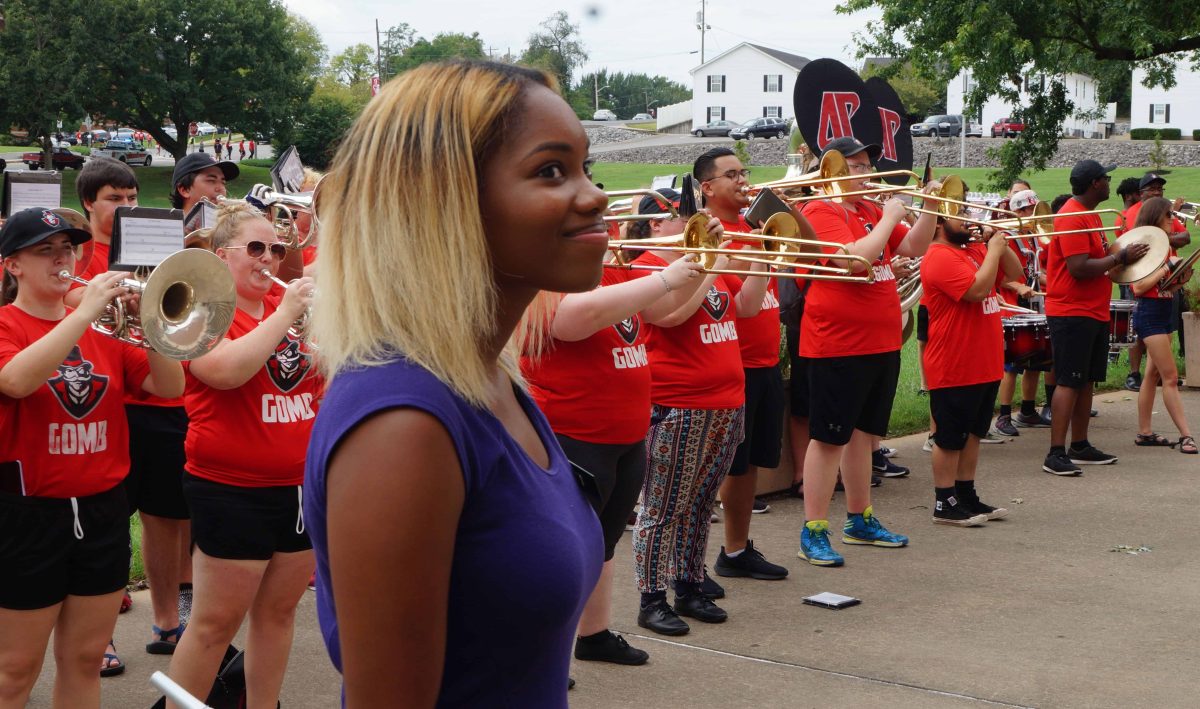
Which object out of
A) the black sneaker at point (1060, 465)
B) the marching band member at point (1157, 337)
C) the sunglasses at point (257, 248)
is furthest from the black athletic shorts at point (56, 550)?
the marching band member at point (1157, 337)

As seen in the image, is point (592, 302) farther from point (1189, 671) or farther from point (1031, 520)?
point (1031, 520)

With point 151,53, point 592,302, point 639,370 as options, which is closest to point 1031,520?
point 639,370

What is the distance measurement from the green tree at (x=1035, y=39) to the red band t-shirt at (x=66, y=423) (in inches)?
538

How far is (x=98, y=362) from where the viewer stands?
3.94m

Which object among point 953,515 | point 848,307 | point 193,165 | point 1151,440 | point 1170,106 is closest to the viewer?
point 193,165

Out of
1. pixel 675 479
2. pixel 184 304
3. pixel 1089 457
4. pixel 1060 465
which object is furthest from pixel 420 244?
pixel 1089 457

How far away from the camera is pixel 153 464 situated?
5.04 meters

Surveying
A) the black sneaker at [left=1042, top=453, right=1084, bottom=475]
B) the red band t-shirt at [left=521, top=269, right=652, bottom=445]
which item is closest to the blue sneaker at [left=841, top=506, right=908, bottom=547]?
the black sneaker at [left=1042, top=453, right=1084, bottom=475]

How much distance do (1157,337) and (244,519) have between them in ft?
25.0

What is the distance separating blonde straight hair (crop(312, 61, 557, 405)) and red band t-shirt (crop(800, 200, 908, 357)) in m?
4.91

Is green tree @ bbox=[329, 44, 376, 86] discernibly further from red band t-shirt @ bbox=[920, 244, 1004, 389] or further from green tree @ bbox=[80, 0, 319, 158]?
red band t-shirt @ bbox=[920, 244, 1004, 389]

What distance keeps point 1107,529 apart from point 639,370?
372cm

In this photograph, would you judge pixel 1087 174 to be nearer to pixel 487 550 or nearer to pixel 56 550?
pixel 56 550

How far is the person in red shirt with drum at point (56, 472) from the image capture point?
11.9 ft
